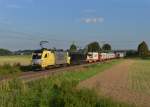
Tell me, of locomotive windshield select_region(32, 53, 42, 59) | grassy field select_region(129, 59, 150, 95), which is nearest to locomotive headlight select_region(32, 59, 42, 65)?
locomotive windshield select_region(32, 53, 42, 59)

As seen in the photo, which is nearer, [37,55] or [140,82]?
[140,82]

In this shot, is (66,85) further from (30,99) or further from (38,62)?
(38,62)

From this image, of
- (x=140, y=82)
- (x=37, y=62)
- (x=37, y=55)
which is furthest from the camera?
(x=37, y=55)

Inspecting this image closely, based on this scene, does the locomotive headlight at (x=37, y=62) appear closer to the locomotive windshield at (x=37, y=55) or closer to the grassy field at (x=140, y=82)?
the locomotive windshield at (x=37, y=55)

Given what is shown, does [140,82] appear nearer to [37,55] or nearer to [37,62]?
[37,62]

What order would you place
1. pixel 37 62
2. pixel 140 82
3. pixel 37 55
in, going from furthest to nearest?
pixel 37 55, pixel 37 62, pixel 140 82

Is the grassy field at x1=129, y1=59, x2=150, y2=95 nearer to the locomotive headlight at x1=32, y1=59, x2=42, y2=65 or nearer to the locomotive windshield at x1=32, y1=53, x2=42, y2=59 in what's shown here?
the locomotive headlight at x1=32, y1=59, x2=42, y2=65

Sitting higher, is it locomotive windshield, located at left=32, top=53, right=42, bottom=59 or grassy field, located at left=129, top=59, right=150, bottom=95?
locomotive windshield, located at left=32, top=53, right=42, bottom=59

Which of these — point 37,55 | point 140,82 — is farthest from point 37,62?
point 140,82

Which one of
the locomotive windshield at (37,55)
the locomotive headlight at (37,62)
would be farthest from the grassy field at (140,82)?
the locomotive windshield at (37,55)

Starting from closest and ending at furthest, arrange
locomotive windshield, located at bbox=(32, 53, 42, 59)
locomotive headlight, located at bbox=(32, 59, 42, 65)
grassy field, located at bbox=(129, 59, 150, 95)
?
grassy field, located at bbox=(129, 59, 150, 95), locomotive headlight, located at bbox=(32, 59, 42, 65), locomotive windshield, located at bbox=(32, 53, 42, 59)

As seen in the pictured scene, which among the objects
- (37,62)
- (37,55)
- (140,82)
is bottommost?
(140,82)

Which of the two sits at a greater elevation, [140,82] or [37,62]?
[37,62]

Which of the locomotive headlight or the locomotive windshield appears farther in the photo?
the locomotive windshield
